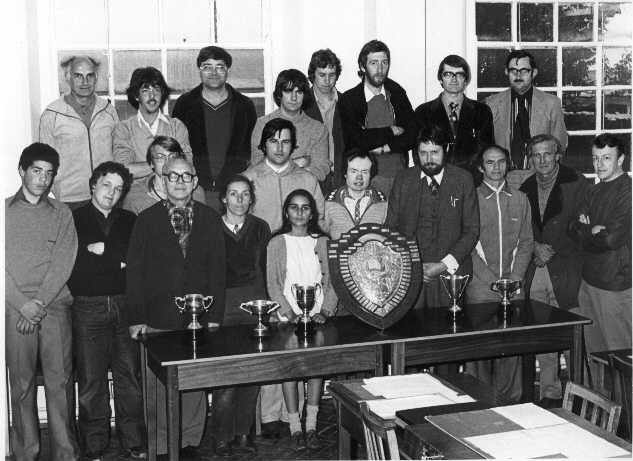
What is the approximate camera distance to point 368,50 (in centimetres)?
542

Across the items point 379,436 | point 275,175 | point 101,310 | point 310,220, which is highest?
point 275,175

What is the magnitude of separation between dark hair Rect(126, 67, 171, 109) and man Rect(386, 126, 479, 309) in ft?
4.93

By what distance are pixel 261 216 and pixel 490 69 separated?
2.06 meters

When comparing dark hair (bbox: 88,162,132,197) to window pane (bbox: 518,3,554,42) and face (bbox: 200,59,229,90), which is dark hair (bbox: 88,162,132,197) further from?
window pane (bbox: 518,3,554,42)

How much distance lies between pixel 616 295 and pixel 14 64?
3.84m

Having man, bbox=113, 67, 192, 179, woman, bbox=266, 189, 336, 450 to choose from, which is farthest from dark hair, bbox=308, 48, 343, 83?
woman, bbox=266, 189, 336, 450

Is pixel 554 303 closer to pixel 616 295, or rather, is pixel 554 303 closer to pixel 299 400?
pixel 616 295

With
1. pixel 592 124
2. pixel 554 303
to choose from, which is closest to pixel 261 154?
pixel 554 303

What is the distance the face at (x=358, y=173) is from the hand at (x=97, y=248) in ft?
4.68

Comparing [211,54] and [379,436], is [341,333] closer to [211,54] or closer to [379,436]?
[379,436]

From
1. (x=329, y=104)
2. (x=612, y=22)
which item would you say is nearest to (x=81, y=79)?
(x=329, y=104)

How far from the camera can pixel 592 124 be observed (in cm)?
616

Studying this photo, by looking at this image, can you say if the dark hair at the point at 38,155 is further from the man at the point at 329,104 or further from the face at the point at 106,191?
the man at the point at 329,104

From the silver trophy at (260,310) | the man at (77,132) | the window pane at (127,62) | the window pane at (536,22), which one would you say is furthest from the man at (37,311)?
the window pane at (536,22)
